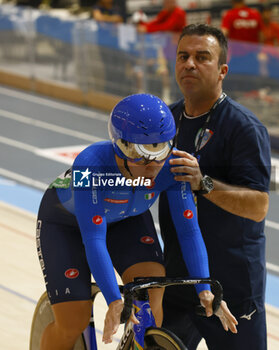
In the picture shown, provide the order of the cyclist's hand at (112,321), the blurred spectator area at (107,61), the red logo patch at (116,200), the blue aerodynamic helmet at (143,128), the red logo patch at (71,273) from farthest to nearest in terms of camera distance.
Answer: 1. the blurred spectator area at (107,61)
2. the red logo patch at (71,273)
3. the red logo patch at (116,200)
4. the blue aerodynamic helmet at (143,128)
5. the cyclist's hand at (112,321)

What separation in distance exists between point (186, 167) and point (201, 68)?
23.3 inches

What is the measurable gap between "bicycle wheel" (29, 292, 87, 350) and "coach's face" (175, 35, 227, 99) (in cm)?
126

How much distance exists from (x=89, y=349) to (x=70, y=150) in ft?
24.5

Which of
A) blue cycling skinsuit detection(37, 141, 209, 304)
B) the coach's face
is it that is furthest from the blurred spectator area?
blue cycling skinsuit detection(37, 141, 209, 304)

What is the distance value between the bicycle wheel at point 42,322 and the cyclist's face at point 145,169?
3.35 feet

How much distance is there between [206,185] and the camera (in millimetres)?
3221

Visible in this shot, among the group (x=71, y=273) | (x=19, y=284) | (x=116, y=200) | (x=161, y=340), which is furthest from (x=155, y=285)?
(x=19, y=284)

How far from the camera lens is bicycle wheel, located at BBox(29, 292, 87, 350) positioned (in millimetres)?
3686

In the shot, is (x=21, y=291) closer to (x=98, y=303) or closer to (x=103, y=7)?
(x=98, y=303)

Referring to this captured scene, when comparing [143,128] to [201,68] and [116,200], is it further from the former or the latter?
[201,68]

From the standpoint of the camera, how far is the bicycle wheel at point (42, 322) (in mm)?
3686

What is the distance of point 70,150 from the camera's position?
11008 millimetres

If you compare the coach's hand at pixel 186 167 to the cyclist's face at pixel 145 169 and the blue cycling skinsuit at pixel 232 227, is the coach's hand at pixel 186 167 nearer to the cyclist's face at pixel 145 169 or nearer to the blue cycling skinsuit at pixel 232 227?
the cyclist's face at pixel 145 169

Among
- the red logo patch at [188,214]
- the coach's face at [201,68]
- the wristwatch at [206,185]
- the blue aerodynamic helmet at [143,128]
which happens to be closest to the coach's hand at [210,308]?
the red logo patch at [188,214]
